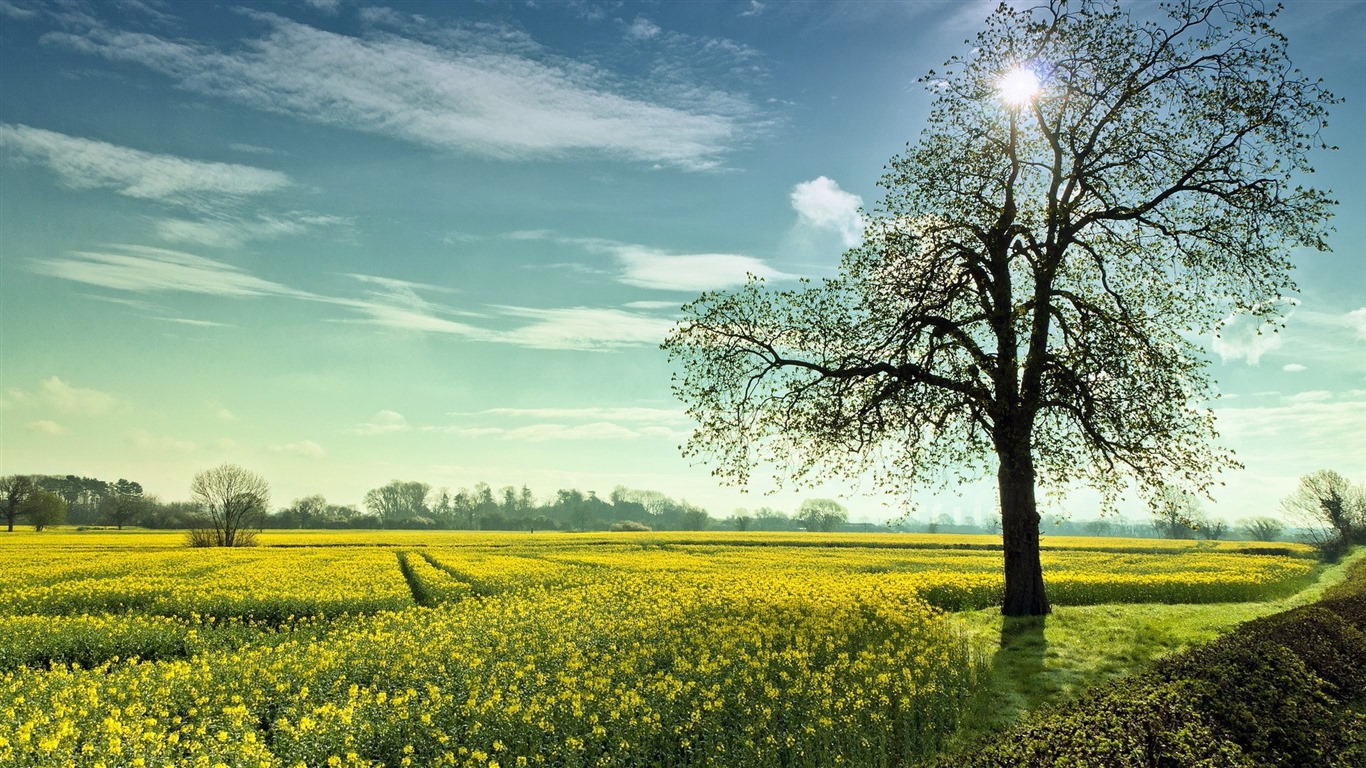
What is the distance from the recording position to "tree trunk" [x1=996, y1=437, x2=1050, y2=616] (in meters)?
19.7

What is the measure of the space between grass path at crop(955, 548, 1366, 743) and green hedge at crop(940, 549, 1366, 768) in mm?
1392

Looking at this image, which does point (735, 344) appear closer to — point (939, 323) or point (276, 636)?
point (939, 323)

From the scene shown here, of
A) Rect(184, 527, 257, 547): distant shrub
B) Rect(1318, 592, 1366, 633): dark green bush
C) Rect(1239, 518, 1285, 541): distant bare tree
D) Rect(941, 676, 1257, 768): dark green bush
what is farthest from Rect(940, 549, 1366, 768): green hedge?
Rect(1239, 518, 1285, 541): distant bare tree

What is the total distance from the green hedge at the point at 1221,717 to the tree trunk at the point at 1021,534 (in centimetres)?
509

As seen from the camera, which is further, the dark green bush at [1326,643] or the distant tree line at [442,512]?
the distant tree line at [442,512]

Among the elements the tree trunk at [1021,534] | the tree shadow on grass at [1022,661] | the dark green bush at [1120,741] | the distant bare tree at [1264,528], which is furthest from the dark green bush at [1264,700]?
the distant bare tree at [1264,528]

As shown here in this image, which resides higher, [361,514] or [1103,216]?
[1103,216]

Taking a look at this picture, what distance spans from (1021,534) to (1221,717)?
379 inches

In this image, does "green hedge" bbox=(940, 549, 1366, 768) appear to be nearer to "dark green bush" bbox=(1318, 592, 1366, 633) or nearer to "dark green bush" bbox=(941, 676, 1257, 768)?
"dark green bush" bbox=(941, 676, 1257, 768)

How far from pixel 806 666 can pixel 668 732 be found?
3.01 meters

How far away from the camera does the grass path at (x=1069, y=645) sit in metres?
13.2

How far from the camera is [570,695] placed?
33.2ft

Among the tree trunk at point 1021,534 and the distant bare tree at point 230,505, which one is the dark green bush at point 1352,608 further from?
the distant bare tree at point 230,505

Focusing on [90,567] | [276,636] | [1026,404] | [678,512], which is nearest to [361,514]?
[678,512]
